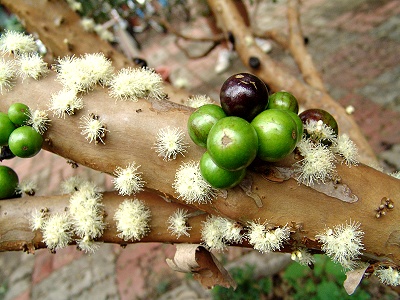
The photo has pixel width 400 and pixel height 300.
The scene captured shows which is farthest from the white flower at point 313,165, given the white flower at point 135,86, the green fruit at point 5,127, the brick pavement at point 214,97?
the brick pavement at point 214,97

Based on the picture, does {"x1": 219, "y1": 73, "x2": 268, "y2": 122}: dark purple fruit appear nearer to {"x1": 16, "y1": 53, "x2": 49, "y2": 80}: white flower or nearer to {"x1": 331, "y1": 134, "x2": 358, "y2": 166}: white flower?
{"x1": 331, "y1": 134, "x2": 358, "y2": 166}: white flower

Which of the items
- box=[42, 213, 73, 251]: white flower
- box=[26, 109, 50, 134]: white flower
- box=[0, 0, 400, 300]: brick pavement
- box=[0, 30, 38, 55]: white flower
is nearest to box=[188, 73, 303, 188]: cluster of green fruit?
box=[26, 109, 50, 134]: white flower

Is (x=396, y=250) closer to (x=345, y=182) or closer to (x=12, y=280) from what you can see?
(x=345, y=182)

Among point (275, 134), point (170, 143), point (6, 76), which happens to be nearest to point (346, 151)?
point (275, 134)

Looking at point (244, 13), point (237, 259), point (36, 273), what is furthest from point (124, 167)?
point (244, 13)

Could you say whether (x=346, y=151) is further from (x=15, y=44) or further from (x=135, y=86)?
(x=15, y=44)

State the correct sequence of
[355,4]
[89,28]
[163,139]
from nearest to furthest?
[163,139] < [89,28] < [355,4]
